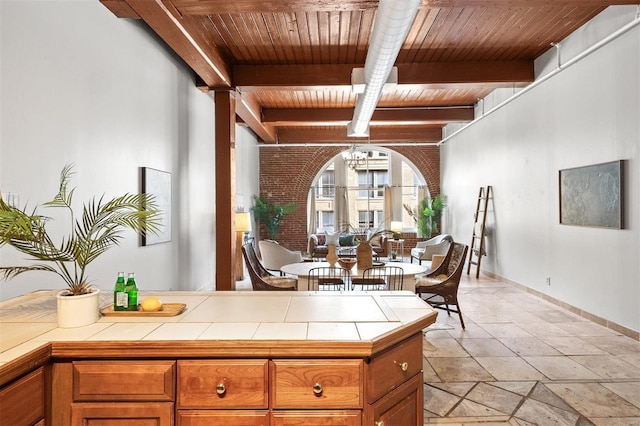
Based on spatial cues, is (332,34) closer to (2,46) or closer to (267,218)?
(2,46)

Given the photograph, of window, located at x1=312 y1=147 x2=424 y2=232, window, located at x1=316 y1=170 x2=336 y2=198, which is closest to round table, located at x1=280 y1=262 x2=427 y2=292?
window, located at x1=312 y1=147 x2=424 y2=232

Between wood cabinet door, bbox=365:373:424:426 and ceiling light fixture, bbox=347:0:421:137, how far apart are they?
264 centimetres

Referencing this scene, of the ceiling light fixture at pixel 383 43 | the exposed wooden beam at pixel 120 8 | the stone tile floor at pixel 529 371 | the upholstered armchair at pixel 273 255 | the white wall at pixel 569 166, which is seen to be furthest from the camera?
the upholstered armchair at pixel 273 255

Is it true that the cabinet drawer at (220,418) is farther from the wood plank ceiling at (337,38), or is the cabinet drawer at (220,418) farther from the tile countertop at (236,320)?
the wood plank ceiling at (337,38)

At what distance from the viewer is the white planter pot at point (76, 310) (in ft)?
4.83

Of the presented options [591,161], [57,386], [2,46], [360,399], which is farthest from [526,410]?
[2,46]

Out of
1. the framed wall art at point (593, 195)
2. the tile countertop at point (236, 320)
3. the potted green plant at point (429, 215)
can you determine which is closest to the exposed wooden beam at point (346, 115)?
the potted green plant at point (429, 215)

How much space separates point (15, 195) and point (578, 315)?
563 centimetres

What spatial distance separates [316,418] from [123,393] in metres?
0.68

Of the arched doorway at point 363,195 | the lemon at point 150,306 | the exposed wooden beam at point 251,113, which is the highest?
the exposed wooden beam at point 251,113

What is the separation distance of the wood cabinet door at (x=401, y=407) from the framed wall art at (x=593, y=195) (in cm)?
355

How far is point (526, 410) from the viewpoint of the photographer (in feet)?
8.18

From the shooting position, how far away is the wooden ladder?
7.34 m

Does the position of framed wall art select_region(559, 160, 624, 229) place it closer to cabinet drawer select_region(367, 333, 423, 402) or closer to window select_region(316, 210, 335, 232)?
cabinet drawer select_region(367, 333, 423, 402)
